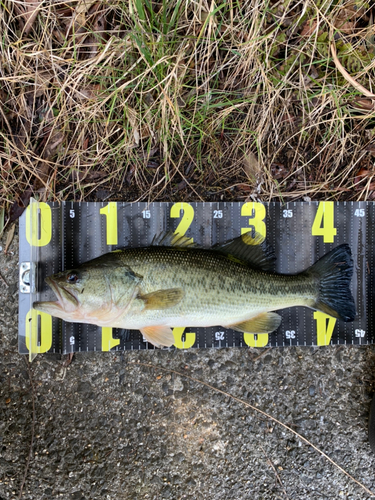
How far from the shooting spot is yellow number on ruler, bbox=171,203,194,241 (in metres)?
2.91

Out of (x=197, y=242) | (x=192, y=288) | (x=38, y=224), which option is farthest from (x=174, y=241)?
(x=38, y=224)

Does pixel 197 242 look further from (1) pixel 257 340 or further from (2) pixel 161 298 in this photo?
(1) pixel 257 340

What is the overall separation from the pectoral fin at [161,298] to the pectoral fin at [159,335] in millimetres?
231

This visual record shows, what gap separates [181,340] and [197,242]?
883 millimetres

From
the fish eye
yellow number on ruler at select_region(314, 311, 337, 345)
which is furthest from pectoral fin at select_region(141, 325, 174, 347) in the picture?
yellow number on ruler at select_region(314, 311, 337, 345)

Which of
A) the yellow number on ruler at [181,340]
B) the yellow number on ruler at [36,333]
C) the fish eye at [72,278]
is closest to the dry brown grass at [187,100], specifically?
the fish eye at [72,278]

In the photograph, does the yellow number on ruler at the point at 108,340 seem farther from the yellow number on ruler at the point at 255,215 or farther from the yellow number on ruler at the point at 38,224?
the yellow number on ruler at the point at 255,215

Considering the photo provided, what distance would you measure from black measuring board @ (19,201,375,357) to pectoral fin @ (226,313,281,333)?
230mm

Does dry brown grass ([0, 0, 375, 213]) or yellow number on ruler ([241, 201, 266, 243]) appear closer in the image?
dry brown grass ([0, 0, 375, 213])

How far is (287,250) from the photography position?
2.95 metres

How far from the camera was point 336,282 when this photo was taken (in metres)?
2.77

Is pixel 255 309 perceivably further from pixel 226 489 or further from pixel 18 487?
pixel 18 487

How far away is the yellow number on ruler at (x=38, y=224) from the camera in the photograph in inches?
113

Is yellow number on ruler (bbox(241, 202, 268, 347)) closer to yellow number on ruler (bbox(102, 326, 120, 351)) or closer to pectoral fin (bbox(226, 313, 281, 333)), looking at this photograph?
pectoral fin (bbox(226, 313, 281, 333))
